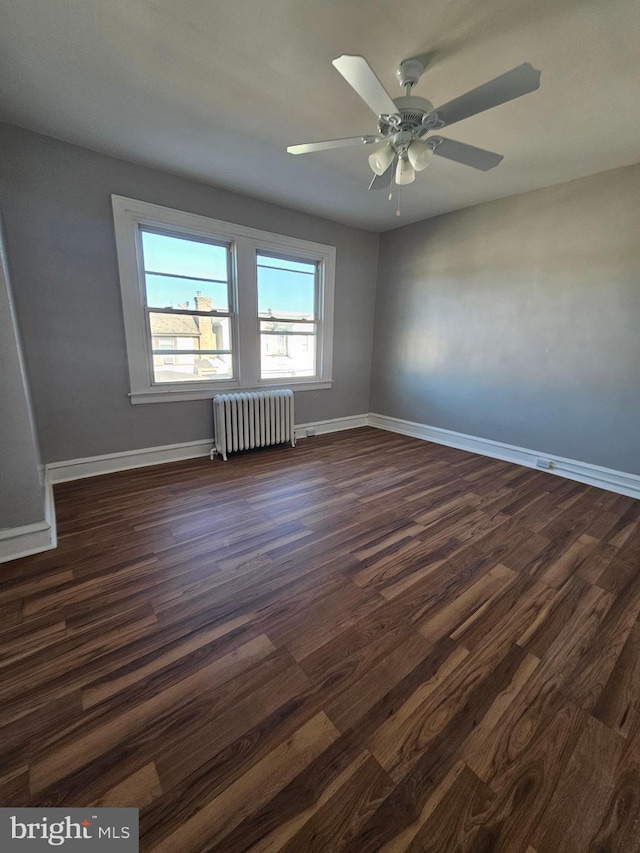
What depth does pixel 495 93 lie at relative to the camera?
1.54 meters

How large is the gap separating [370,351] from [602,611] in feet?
13.9

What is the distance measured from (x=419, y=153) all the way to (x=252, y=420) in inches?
113

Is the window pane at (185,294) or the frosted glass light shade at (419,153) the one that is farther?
the window pane at (185,294)

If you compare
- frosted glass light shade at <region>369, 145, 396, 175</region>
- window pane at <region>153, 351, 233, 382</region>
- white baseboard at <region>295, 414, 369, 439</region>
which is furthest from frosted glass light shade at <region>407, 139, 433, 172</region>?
white baseboard at <region>295, 414, 369, 439</region>

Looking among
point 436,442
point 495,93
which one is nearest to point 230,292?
point 495,93

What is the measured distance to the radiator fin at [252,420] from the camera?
3.76 m

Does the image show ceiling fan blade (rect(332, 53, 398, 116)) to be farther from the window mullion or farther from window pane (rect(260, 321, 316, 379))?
window pane (rect(260, 321, 316, 379))

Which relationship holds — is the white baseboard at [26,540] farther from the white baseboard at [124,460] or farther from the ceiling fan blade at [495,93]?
the ceiling fan blade at [495,93]

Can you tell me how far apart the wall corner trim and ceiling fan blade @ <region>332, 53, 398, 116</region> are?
115 inches

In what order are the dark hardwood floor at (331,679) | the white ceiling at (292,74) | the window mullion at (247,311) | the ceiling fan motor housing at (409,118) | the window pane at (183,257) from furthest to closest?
the window mullion at (247,311) → the window pane at (183,257) → the ceiling fan motor housing at (409,118) → the white ceiling at (292,74) → the dark hardwood floor at (331,679)

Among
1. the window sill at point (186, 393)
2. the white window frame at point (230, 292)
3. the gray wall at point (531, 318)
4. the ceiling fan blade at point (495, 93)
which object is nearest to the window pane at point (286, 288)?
the white window frame at point (230, 292)

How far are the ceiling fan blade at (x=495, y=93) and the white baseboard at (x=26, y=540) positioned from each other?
131 inches

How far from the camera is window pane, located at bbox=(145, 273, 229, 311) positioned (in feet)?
10.9

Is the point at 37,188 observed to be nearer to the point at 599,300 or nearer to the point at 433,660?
the point at 433,660
